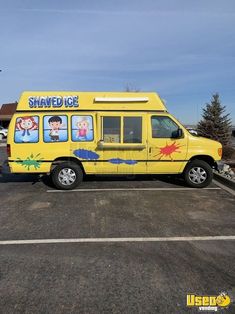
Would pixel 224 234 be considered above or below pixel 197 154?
below

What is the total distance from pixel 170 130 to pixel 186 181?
1.53m

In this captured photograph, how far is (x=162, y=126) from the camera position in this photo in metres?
8.17

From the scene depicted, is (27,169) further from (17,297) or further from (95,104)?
→ (17,297)

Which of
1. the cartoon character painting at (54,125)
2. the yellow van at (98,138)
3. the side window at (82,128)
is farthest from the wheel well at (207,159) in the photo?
the cartoon character painting at (54,125)

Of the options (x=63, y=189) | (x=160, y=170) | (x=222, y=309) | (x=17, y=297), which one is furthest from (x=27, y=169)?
(x=222, y=309)

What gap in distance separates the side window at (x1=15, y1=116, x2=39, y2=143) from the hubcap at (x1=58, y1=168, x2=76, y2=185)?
3.73ft

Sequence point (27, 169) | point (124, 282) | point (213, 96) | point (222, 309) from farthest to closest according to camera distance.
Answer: point (213, 96) < point (27, 169) < point (124, 282) < point (222, 309)

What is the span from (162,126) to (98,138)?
5.88 ft

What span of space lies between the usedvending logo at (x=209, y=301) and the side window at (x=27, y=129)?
5.91 metres

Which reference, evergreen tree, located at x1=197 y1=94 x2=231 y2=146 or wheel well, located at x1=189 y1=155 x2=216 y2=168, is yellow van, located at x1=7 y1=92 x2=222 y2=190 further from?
evergreen tree, located at x1=197 y1=94 x2=231 y2=146

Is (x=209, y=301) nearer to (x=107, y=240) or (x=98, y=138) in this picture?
(x=107, y=240)

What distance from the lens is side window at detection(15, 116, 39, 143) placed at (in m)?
7.92

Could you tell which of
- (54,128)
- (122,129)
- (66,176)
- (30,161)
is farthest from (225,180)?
(30,161)

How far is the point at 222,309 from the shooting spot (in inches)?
125
